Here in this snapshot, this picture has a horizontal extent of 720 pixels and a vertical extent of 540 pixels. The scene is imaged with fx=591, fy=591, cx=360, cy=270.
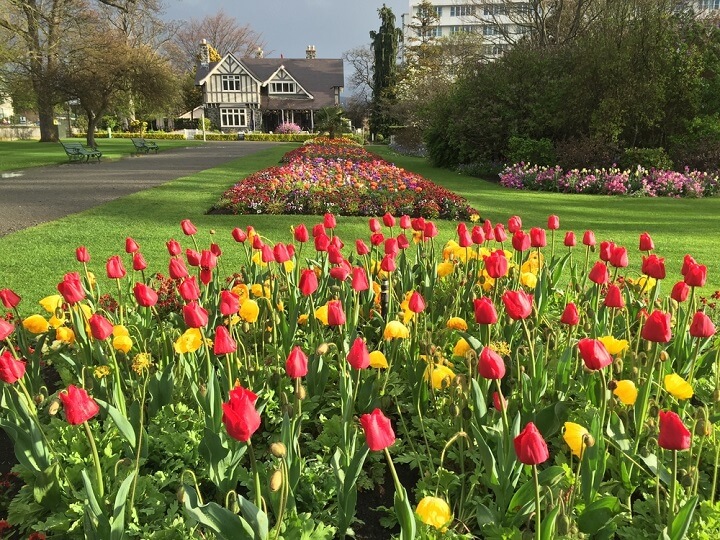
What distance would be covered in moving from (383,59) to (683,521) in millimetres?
52112

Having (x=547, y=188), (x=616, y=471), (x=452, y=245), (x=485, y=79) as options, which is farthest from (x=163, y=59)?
(x=616, y=471)

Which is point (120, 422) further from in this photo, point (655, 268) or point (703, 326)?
point (655, 268)

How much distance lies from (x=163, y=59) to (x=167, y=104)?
6.15 feet

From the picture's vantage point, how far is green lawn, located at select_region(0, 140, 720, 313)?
242 inches

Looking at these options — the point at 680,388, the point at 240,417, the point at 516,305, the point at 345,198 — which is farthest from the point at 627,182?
the point at 240,417

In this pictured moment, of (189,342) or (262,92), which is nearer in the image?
(189,342)

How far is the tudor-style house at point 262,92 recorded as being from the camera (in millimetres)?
59156

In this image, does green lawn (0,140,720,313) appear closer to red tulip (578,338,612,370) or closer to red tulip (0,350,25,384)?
red tulip (0,350,25,384)

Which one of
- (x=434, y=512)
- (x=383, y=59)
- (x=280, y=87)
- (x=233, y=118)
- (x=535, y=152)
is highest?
(x=383, y=59)

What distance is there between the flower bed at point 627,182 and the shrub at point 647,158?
411 millimetres

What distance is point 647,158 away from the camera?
15.6 meters

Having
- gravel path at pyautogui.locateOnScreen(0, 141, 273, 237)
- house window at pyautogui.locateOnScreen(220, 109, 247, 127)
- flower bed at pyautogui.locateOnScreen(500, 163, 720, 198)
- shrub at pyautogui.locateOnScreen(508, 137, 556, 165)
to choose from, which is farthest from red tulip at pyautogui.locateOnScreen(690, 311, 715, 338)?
house window at pyautogui.locateOnScreen(220, 109, 247, 127)

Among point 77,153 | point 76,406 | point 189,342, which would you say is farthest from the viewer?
point 77,153

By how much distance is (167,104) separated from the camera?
25.2m
